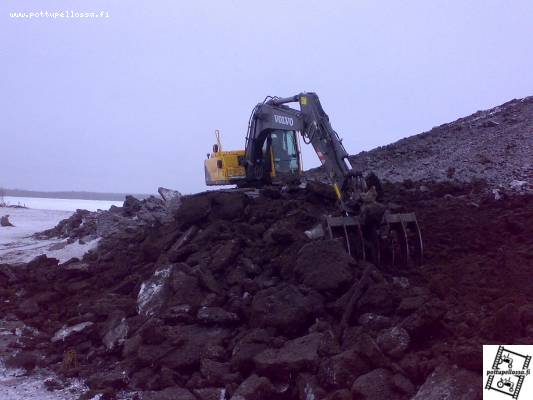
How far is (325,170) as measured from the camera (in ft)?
32.6

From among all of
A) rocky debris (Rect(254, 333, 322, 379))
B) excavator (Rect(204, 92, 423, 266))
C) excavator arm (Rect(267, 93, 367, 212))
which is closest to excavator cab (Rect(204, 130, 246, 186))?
excavator (Rect(204, 92, 423, 266))

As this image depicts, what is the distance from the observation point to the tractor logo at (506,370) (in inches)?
165

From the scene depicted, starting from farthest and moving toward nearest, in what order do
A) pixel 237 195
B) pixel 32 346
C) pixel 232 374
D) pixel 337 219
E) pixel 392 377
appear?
pixel 237 195
pixel 337 219
pixel 32 346
pixel 232 374
pixel 392 377

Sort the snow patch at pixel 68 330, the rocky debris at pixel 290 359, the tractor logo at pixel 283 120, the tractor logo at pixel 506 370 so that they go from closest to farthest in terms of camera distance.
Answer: the tractor logo at pixel 506 370, the rocky debris at pixel 290 359, the snow patch at pixel 68 330, the tractor logo at pixel 283 120

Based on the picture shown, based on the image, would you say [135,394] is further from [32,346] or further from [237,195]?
[237,195]

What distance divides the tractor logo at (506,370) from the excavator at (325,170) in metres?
3.79

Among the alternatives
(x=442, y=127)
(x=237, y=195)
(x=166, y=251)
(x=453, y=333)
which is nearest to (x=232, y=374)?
(x=453, y=333)

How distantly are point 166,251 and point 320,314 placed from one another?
4189mm

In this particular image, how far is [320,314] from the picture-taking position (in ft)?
21.2

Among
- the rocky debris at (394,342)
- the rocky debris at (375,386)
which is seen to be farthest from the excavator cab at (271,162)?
the rocky debris at (375,386)

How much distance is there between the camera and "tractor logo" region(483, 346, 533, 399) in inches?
165

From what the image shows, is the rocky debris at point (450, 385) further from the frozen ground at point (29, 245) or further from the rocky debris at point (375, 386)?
the frozen ground at point (29, 245)

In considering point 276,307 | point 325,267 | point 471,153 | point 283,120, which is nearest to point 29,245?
point 283,120

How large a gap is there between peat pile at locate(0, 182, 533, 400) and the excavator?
518mm
